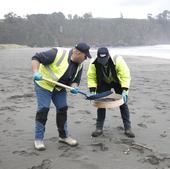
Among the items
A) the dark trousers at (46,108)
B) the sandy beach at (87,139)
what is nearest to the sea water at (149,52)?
the sandy beach at (87,139)

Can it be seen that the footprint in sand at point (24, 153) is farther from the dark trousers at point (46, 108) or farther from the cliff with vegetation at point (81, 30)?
the cliff with vegetation at point (81, 30)

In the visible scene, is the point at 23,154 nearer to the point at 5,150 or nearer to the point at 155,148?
the point at 5,150

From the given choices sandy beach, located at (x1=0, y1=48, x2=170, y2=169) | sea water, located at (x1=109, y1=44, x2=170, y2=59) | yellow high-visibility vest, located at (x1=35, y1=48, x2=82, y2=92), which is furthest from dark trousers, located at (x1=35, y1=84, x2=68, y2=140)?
sea water, located at (x1=109, y1=44, x2=170, y2=59)

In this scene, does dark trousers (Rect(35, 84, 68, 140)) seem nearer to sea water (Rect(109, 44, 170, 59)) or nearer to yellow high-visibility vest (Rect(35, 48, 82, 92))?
yellow high-visibility vest (Rect(35, 48, 82, 92))

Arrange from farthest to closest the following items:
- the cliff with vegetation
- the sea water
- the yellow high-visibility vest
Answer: the cliff with vegetation, the sea water, the yellow high-visibility vest

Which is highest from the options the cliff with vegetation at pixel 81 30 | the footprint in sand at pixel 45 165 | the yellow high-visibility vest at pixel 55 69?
the yellow high-visibility vest at pixel 55 69

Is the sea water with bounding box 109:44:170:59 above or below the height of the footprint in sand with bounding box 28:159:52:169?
below

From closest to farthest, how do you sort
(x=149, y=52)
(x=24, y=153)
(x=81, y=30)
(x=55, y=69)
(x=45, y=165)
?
(x=45, y=165), (x=24, y=153), (x=55, y=69), (x=149, y=52), (x=81, y=30)

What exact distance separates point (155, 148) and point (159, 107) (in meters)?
2.95

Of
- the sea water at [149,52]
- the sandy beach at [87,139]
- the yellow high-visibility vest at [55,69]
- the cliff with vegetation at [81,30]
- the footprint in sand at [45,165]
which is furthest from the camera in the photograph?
the cliff with vegetation at [81,30]

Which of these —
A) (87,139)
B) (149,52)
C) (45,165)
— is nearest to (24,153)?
(45,165)

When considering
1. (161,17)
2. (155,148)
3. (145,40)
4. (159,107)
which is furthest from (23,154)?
(161,17)

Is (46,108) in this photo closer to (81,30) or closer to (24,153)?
(24,153)

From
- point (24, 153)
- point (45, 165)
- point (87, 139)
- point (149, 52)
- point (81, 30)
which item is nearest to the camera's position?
point (45, 165)
